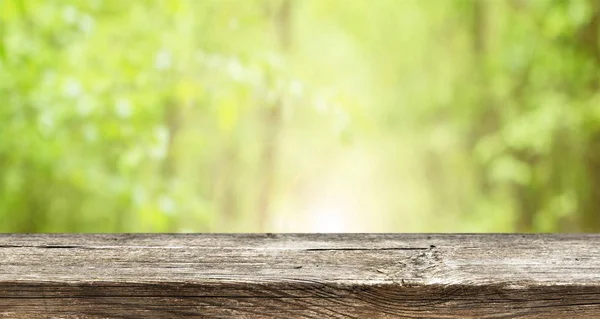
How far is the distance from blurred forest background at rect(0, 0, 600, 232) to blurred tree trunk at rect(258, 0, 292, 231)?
0.02 meters

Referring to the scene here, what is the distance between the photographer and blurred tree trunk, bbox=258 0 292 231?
18.0ft

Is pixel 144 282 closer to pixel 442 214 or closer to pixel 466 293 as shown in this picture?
pixel 466 293

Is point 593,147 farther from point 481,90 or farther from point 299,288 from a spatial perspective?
point 299,288

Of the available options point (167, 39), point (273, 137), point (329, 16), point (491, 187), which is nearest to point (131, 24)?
point (167, 39)

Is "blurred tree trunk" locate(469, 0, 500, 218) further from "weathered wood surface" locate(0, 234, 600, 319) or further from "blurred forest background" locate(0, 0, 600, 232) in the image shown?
"weathered wood surface" locate(0, 234, 600, 319)

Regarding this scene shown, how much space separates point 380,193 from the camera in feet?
21.4

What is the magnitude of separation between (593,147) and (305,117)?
Result: 2.64 meters

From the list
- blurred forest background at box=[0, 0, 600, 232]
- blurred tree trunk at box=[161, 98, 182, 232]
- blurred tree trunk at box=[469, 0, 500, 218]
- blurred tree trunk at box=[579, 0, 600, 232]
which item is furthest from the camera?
blurred tree trunk at box=[469, 0, 500, 218]

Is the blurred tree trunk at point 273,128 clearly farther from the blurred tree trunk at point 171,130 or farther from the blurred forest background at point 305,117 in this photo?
the blurred tree trunk at point 171,130

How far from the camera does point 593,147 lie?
4516 mm

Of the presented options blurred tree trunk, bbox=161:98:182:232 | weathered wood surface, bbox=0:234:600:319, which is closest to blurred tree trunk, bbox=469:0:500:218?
blurred tree trunk, bbox=161:98:182:232

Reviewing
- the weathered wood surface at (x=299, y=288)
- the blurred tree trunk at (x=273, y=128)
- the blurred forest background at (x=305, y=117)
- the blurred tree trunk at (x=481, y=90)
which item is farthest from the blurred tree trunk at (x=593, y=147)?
Result: the weathered wood surface at (x=299, y=288)

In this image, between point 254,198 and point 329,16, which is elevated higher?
point 329,16

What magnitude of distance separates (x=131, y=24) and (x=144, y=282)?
10.5 feet
